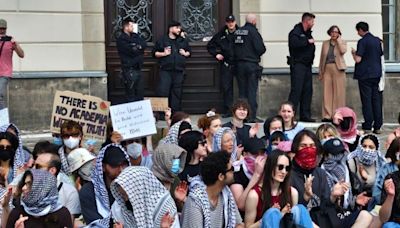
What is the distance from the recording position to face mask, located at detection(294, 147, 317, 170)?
24.7ft

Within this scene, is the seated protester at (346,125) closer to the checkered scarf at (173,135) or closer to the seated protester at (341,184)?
the seated protester at (341,184)

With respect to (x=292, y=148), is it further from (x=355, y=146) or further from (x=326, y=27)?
(x=326, y=27)

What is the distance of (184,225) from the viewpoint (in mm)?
6426

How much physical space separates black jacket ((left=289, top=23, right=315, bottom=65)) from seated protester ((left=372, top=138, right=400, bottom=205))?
675 cm

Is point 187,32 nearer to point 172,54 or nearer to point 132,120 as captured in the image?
point 172,54

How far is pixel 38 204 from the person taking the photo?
19.4 ft

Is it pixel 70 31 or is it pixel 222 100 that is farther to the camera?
pixel 222 100

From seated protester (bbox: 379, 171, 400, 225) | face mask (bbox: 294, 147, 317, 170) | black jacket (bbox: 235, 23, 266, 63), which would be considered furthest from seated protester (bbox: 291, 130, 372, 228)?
black jacket (bbox: 235, 23, 266, 63)

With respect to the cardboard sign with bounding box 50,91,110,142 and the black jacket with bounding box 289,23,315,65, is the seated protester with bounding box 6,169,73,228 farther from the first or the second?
the black jacket with bounding box 289,23,315,65

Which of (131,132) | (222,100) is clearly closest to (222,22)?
(222,100)

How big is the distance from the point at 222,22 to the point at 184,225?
9.93 metres

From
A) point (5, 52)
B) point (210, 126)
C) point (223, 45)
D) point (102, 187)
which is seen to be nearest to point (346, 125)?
point (210, 126)

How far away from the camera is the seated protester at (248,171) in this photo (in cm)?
707

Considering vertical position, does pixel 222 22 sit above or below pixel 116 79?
above
